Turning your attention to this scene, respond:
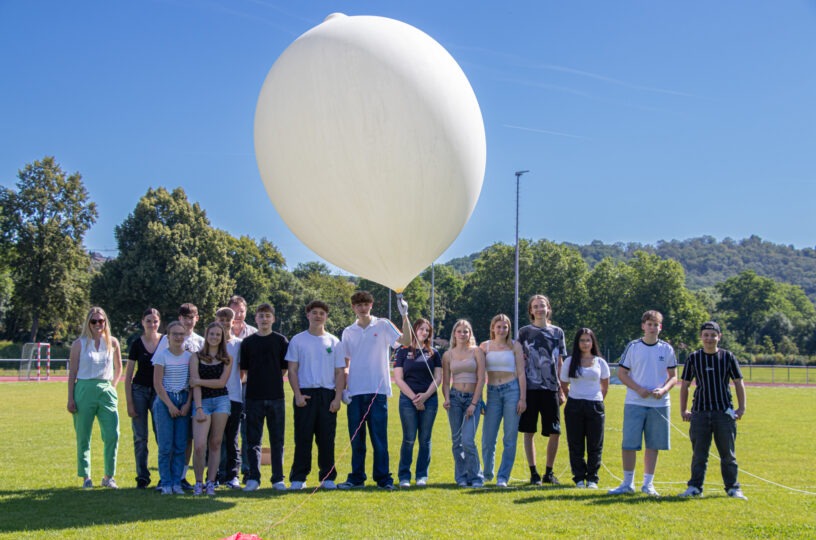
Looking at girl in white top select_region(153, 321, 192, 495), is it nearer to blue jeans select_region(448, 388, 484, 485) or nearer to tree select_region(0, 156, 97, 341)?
blue jeans select_region(448, 388, 484, 485)

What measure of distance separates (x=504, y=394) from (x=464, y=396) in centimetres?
40

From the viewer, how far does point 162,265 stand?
137 feet

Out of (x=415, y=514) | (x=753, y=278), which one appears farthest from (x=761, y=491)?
(x=753, y=278)

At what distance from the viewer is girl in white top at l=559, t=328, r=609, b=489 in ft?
23.5

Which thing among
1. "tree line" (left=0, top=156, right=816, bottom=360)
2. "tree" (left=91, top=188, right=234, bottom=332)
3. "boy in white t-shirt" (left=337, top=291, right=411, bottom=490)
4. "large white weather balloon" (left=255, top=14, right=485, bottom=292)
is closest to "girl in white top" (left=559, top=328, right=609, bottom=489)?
"boy in white t-shirt" (left=337, top=291, right=411, bottom=490)

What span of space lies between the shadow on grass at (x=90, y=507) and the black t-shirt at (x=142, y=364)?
3.45 ft

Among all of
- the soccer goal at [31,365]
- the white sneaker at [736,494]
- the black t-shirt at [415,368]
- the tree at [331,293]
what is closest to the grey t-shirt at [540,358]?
the black t-shirt at [415,368]

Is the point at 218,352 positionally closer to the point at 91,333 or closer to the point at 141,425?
the point at 141,425

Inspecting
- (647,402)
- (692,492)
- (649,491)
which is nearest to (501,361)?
(647,402)

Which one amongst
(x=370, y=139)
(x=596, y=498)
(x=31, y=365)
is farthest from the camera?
(x=31, y=365)

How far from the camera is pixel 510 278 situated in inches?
2507

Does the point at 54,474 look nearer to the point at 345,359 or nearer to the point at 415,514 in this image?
the point at 345,359

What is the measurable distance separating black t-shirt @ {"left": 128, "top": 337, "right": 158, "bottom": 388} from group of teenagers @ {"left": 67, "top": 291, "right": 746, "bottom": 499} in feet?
0.04

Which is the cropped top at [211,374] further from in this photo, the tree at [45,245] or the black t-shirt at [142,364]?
the tree at [45,245]
